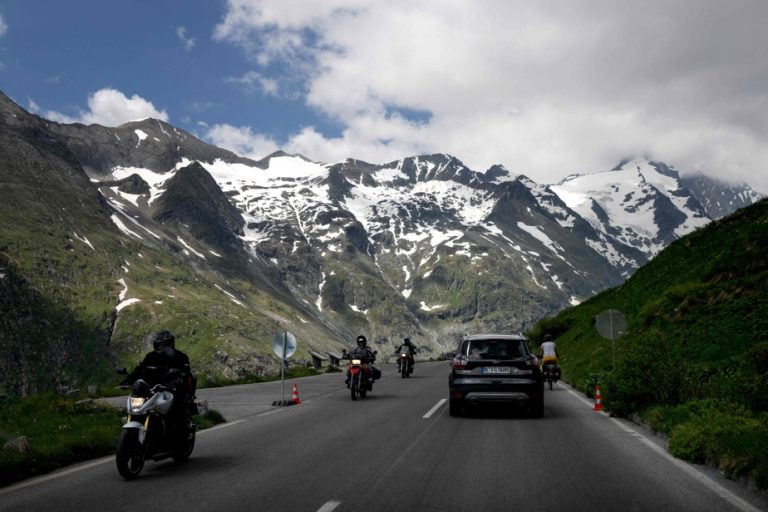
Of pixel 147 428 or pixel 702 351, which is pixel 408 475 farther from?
pixel 702 351

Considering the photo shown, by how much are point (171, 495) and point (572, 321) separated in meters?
46.8

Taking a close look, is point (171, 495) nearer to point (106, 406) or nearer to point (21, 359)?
point (106, 406)

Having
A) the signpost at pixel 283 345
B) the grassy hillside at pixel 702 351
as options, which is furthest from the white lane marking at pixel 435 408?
the signpost at pixel 283 345

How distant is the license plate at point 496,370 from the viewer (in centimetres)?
1593

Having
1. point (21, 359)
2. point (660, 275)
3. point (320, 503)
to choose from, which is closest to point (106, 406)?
point (320, 503)

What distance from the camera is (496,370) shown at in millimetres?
15969

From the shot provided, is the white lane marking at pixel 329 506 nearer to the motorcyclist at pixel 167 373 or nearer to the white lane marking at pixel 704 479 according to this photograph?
the motorcyclist at pixel 167 373

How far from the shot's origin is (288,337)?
23203mm

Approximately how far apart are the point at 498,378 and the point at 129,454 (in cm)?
893

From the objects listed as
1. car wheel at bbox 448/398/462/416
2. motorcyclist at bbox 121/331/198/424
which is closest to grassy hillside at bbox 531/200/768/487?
car wheel at bbox 448/398/462/416

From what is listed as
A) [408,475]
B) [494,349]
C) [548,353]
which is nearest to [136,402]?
[408,475]

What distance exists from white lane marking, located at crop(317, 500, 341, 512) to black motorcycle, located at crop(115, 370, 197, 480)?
3145 millimetres

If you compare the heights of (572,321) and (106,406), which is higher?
(572,321)

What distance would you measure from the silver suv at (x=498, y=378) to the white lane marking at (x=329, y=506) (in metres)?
8.54
